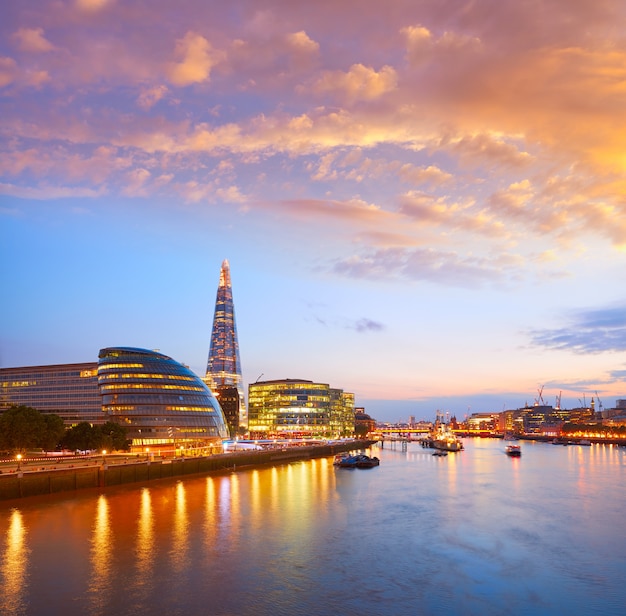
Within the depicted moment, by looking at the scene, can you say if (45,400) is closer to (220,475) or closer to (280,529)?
(220,475)

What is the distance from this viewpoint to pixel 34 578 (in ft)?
108

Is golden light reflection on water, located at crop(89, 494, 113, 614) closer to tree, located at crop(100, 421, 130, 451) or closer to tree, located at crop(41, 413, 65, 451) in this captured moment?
tree, located at crop(41, 413, 65, 451)

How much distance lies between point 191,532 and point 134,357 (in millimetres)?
95135

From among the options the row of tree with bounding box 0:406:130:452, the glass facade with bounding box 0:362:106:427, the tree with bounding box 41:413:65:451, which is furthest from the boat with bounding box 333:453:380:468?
the glass facade with bounding box 0:362:106:427

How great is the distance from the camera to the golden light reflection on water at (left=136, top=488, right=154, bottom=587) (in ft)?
110

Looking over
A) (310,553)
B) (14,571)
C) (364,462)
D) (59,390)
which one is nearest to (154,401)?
(59,390)

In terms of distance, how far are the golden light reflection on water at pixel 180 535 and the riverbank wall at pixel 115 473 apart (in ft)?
38.4

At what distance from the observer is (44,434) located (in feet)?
272

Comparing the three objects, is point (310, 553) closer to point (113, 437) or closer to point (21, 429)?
point (21, 429)

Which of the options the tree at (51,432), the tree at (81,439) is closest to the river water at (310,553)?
the tree at (51,432)

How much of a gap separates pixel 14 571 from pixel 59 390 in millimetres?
114716

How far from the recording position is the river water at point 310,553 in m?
30.0

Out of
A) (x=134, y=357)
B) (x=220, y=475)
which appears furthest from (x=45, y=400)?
(x=220, y=475)

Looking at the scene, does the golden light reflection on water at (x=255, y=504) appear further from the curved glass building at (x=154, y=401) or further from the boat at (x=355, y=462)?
the curved glass building at (x=154, y=401)
